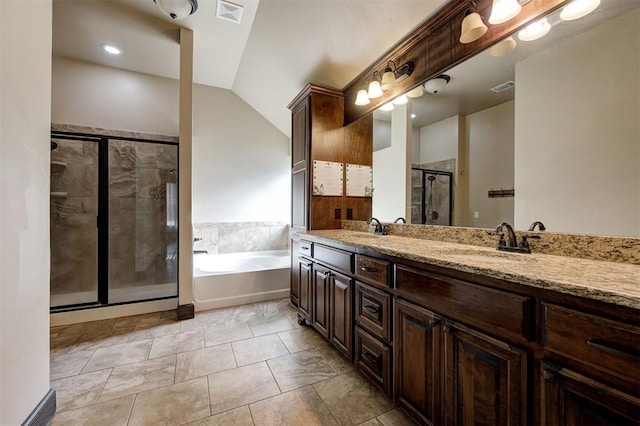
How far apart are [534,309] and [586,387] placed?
210mm

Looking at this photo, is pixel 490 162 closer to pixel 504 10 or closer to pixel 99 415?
pixel 504 10

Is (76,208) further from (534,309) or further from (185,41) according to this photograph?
(534,309)

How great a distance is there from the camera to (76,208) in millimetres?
2949

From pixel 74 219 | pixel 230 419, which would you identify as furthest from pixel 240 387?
pixel 74 219

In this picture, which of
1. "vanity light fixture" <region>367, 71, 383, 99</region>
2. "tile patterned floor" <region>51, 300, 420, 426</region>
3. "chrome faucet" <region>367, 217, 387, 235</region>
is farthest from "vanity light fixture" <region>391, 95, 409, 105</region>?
"tile patterned floor" <region>51, 300, 420, 426</region>

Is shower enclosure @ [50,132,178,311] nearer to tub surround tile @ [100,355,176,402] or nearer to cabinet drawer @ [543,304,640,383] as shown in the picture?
tub surround tile @ [100,355,176,402]

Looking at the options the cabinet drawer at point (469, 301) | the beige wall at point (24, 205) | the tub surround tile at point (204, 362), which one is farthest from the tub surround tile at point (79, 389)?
the cabinet drawer at point (469, 301)

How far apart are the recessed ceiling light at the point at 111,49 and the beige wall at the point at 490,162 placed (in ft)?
12.1

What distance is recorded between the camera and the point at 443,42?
1704 mm

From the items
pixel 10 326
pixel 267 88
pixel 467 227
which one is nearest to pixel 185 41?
pixel 267 88

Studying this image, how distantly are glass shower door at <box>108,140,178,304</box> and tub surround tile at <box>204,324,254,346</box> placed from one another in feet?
3.56

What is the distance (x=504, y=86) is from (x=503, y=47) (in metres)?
0.21

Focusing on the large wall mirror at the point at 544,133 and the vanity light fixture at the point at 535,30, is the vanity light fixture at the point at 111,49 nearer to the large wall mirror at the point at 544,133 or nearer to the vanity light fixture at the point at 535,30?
the large wall mirror at the point at 544,133

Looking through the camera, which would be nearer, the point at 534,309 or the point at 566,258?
the point at 534,309
